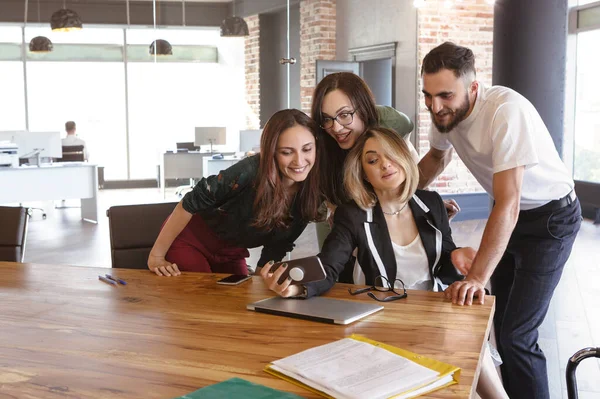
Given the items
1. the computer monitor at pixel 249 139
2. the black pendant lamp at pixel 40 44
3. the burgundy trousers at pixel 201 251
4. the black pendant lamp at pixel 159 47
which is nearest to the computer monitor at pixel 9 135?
the black pendant lamp at pixel 40 44

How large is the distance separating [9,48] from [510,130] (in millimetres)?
6979

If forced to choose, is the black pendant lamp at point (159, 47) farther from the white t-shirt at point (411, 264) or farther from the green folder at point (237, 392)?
the green folder at point (237, 392)

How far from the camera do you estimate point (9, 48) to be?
26.0ft

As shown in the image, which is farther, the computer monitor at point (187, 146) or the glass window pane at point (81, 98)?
the glass window pane at point (81, 98)

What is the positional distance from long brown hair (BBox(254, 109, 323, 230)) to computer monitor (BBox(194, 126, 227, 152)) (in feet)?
14.8

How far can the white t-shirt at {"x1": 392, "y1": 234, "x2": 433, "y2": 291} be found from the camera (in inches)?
97.0

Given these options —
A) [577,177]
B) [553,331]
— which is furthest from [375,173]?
[577,177]

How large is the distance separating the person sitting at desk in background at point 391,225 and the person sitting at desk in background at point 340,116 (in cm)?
12

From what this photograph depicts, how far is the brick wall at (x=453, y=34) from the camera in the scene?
8734 millimetres

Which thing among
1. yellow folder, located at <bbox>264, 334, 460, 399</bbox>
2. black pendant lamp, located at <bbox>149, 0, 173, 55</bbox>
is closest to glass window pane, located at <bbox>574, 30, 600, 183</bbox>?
black pendant lamp, located at <bbox>149, 0, 173, 55</bbox>

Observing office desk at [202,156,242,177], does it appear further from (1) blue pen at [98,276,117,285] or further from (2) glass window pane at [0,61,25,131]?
(1) blue pen at [98,276,117,285]

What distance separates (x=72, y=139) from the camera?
29.1ft

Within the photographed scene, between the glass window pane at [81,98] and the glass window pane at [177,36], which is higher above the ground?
the glass window pane at [177,36]

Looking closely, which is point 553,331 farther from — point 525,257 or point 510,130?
point 510,130
